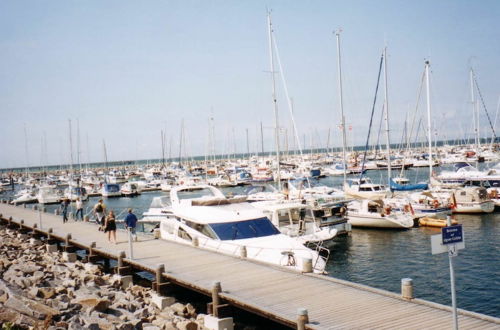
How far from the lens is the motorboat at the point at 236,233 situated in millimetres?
20594

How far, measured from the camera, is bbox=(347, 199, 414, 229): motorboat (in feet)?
114

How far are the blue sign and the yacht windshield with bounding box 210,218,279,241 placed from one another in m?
13.7

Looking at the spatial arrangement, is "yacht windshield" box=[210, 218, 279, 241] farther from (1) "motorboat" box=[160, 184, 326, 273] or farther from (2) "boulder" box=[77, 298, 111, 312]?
(2) "boulder" box=[77, 298, 111, 312]

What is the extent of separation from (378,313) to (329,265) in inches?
567

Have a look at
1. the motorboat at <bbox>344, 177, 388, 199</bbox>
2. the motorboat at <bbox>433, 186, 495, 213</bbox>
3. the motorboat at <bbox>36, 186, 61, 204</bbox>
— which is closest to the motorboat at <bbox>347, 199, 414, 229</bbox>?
the motorboat at <bbox>344, 177, 388, 199</bbox>

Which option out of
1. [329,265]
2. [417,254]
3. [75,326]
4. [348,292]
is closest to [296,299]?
[348,292]

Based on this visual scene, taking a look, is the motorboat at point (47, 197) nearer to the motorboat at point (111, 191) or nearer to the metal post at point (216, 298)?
the motorboat at point (111, 191)

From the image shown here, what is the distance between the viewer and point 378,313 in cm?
1207

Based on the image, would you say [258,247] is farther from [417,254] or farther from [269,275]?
[417,254]

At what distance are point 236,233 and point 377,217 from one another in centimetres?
1668

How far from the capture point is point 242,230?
22328mm

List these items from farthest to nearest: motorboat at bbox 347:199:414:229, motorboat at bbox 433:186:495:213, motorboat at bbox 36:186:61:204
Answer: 1. motorboat at bbox 36:186:61:204
2. motorboat at bbox 433:186:495:213
3. motorboat at bbox 347:199:414:229

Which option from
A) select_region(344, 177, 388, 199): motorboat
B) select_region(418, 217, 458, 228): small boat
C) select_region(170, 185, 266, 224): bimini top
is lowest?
select_region(418, 217, 458, 228): small boat

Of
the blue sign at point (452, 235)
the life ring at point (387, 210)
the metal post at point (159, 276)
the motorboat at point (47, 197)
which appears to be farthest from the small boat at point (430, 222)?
the motorboat at point (47, 197)
